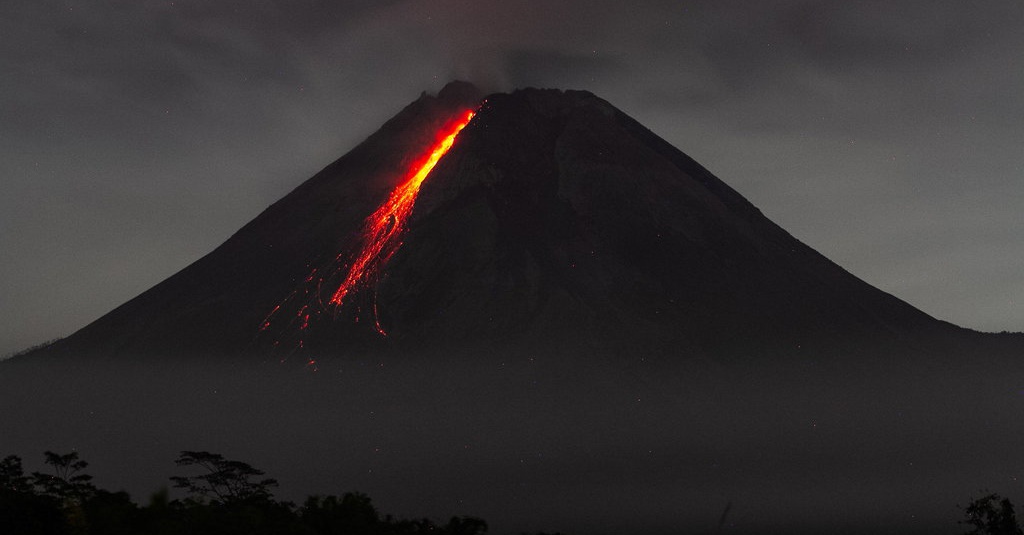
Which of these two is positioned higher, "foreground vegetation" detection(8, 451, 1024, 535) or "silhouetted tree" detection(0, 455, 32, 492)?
"silhouetted tree" detection(0, 455, 32, 492)

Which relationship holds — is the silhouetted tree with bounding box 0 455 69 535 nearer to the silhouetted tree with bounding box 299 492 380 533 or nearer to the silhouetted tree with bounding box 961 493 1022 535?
the silhouetted tree with bounding box 299 492 380 533

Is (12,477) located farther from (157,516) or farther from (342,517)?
(157,516)

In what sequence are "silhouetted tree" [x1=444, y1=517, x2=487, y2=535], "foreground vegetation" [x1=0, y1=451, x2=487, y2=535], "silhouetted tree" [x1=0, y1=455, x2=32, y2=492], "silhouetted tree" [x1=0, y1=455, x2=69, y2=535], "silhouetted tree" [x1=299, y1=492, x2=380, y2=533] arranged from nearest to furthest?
"silhouetted tree" [x1=0, y1=455, x2=69, y2=535] → "foreground vegetation" [x1=0, y1=451, x2=487, y2=535] → "silhouetted tree" [x1=0, y1=455, x2=32, y2=492] → "silhouetted tree" [x1=299, y1=492, x2=380, y2=533] → "silhouetted tree" [x1=444, y1=517, x2=487, y2=535]

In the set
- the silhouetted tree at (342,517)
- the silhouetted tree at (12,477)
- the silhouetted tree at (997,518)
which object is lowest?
the silhouetted tree at (997,518)

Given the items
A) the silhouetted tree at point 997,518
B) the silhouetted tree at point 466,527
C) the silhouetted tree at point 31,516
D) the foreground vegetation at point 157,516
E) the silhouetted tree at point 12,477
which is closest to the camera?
the silhouetted tree at point 31,516

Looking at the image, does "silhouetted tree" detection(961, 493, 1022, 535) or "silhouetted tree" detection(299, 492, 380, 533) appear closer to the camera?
"silhouetted tree" detection(299, 492, 380, 533)

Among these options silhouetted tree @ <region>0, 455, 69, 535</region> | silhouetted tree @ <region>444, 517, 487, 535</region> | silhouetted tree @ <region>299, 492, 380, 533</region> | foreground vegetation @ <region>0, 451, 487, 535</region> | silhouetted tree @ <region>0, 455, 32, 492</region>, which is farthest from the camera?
silhouetted tree @ <region>444, 517, 487, 535</region>

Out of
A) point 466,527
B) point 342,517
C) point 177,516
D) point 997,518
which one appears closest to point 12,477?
point 177,516

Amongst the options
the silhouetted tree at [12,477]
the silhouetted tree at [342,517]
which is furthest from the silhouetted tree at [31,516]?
the silhouetted tree at [342,517]

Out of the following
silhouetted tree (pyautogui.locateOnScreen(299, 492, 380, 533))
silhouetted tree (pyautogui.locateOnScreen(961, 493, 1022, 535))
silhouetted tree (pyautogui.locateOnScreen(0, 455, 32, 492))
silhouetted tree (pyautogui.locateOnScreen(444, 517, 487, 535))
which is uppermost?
silhouetted tree (pyautogui.locateOnScreen(0, 455, 32, 492))

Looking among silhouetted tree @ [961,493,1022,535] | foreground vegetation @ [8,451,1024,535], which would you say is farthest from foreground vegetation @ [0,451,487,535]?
silhouetted tree @ [961,493,1022,535]

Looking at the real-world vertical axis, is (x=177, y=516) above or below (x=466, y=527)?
above

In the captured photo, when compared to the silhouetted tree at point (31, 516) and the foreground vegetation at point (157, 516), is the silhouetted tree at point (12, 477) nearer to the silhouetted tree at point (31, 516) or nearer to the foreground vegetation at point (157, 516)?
the foreground vegetation at point (157, 516)
